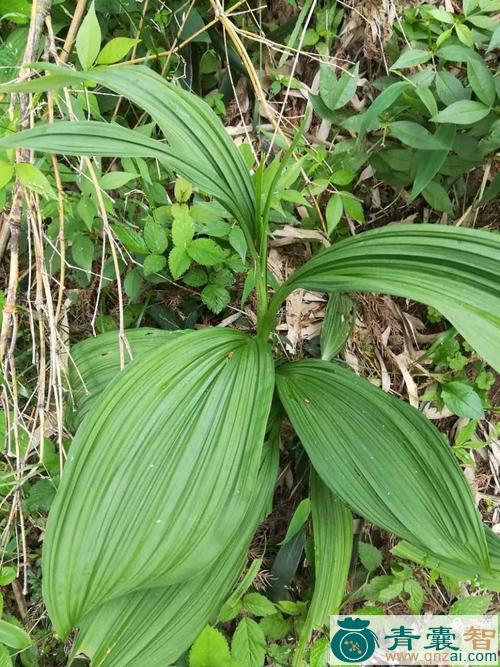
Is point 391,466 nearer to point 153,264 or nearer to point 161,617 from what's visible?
point 161,617

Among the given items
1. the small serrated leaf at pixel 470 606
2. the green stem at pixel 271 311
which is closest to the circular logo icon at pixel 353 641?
the small serrated leaf at pixel 470 606

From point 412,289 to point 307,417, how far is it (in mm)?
266

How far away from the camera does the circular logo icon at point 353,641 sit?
98 cm

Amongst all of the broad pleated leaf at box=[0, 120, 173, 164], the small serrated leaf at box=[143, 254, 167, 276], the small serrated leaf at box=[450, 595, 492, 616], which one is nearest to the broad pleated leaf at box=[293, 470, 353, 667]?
the small serrated leaf at box=[450, 595, 492, 616]

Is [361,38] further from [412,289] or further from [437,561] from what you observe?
[437,561]

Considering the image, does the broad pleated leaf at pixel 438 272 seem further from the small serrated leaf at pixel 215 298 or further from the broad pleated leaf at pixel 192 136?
the small serrated leaf at pixel 215 298

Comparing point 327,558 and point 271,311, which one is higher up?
point 271,311

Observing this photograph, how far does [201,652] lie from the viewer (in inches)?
32.4

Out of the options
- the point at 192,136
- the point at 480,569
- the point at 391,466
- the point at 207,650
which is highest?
the point at 192,136

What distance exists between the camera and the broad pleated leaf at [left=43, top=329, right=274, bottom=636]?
A: 0.65 metres

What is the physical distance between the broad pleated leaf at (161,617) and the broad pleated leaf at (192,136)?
476 mm

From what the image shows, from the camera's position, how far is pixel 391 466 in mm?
798

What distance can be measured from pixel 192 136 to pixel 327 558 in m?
0.72

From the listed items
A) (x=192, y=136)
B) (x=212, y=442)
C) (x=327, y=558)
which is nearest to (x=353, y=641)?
(x=327, y=558)
